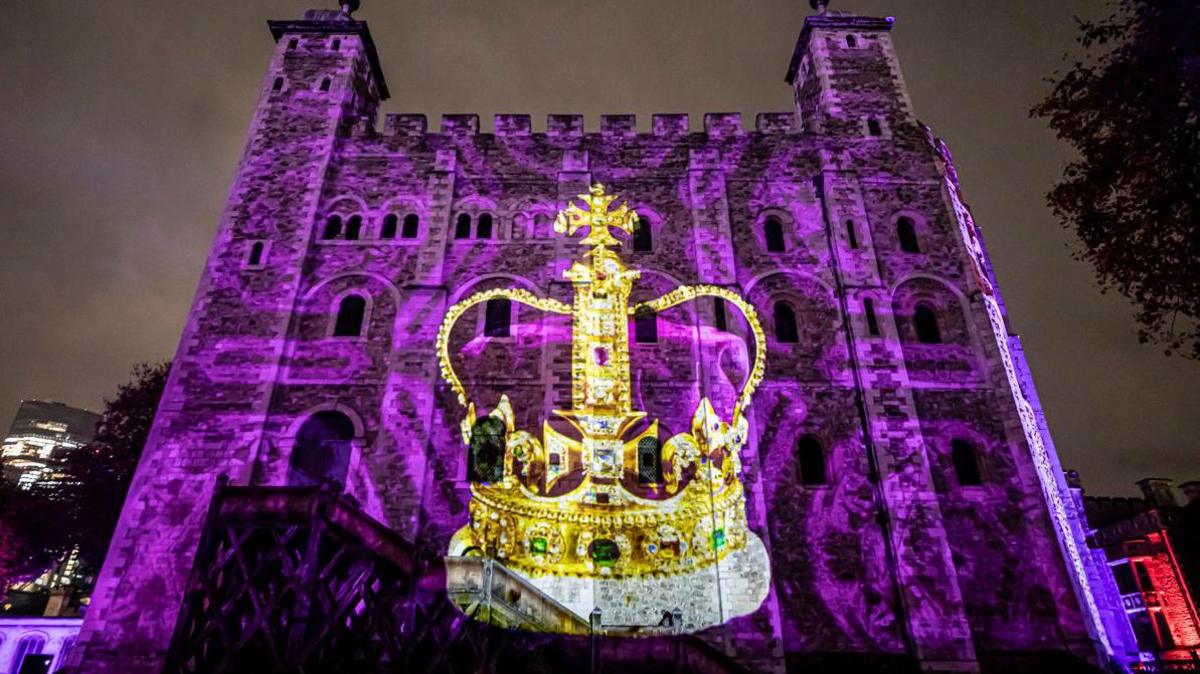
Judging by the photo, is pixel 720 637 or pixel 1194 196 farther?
pixel 720 637

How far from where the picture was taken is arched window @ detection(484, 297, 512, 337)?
1573 cm

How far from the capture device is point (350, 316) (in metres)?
16.0

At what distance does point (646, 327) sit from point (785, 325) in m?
3.41

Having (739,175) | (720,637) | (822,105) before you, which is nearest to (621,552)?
(720,637)

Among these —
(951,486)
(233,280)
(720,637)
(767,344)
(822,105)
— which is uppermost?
(822,105)

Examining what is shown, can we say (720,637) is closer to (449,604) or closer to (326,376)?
(449,604)

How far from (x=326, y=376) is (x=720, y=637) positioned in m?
10.1

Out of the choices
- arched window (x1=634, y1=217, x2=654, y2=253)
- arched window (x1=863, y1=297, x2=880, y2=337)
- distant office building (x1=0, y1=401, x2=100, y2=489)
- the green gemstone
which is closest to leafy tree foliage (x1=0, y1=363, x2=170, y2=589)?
arched window (x1=634, y1=217, x2=654, y2=253)

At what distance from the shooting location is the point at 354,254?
16.7 meters

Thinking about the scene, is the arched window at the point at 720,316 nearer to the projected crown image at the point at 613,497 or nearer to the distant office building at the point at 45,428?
the projected crown image at the point at 613,497

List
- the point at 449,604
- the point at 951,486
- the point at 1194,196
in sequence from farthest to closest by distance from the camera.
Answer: the point at 951,486 → the point at 1194,196 → the point at 449,604

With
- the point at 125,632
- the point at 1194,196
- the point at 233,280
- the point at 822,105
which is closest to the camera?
the point at 1194,196

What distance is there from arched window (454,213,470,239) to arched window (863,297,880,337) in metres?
10.1

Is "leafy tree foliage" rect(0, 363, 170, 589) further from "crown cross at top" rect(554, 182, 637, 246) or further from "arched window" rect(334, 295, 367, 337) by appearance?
"crown cross at top" rect(554, 182, 637, 246)
